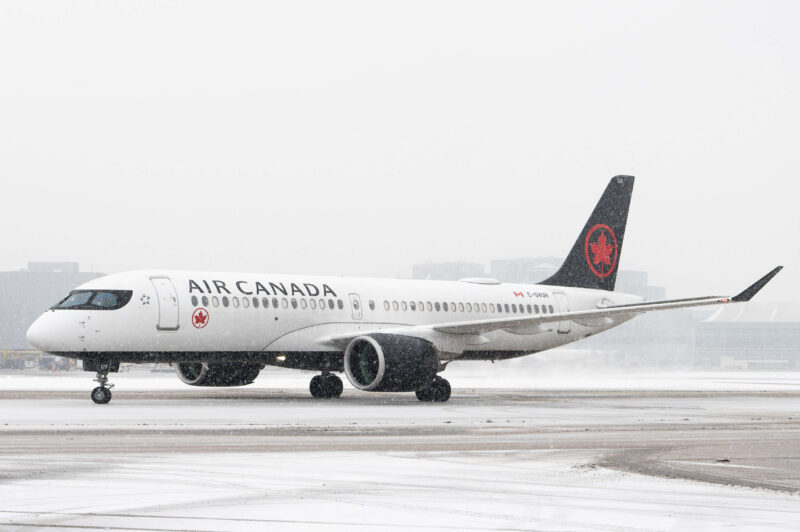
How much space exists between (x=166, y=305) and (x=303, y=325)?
4.26m

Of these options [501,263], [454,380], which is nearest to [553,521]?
[454,380]

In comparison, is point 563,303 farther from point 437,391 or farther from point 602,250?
point 437,391

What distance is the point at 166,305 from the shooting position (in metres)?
27.9

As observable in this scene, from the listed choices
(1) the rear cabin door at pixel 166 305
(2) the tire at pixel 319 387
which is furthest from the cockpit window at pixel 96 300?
(2) the tire at pixel 319 387

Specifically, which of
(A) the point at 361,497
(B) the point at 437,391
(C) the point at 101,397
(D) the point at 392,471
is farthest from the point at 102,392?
(A) the point at 361,497

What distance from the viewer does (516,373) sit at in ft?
146

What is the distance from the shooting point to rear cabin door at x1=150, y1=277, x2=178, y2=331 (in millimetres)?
27797

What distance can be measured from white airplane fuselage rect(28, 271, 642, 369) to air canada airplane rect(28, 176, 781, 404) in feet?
0.10

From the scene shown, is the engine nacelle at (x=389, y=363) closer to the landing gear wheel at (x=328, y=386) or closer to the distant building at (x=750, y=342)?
the landing gear wheel at (x=328, y=386)

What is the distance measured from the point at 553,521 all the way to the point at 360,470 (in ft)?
12.2

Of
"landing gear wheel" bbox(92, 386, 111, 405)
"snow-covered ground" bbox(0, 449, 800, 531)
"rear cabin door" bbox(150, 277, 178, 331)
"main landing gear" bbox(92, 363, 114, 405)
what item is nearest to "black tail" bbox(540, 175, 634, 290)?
"rear cabin door" bbox(150, 277, 178, 331)

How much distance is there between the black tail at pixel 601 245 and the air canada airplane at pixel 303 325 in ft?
9.57

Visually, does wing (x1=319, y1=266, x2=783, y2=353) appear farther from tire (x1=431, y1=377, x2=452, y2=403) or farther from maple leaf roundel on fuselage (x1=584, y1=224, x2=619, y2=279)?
maple leaf roundel on fuselage (x1=584, y1=224, x2=619, y2=279)

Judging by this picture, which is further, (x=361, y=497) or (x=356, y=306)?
(x=356, y=306)
